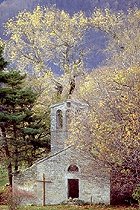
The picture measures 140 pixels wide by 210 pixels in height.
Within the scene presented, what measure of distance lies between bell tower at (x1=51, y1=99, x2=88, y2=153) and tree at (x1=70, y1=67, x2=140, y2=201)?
8.61 feet

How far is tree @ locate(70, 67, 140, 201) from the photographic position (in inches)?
963

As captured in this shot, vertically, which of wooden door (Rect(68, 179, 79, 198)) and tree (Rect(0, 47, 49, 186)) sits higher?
tree (Rect(0, 47, 49, 186))

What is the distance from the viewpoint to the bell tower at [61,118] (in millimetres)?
32719

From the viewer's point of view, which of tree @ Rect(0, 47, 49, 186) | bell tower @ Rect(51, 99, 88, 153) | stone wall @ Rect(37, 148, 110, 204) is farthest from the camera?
tree @ Rect(0, 47, 49, 186)

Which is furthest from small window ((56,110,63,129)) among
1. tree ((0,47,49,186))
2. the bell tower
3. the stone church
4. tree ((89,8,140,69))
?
tree ((89,8,140,69))

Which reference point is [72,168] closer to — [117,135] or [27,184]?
[27,184]

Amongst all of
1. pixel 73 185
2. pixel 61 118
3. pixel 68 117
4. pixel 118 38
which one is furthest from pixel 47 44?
pixel 73 185

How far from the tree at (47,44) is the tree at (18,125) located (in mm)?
6495

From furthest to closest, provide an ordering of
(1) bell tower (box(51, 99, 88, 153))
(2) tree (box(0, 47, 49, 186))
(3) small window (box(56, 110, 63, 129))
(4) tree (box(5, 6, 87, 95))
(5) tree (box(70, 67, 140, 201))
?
(4) tree (box(5, 6, 87, 95)) < (3) small window (box(56, 110, 63, 129)) < (2) tree (box(0, 47, 49, 186)) < (1) bell tower (box(51, 99, 88, 153)) < (5) tree (box(70, 67, 140, 201))

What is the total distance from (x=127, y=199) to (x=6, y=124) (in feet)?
32.9

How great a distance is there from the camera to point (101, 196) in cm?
2962

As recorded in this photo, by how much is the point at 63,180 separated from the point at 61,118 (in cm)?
538

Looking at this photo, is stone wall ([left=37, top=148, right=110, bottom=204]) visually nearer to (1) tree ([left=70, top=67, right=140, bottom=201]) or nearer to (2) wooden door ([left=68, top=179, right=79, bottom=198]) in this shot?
(2) wooden door ([left=68, top=179, right=79, bottom=198])

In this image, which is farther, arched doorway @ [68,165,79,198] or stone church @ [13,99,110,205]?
arched doorway @ [68,165,79,198]
